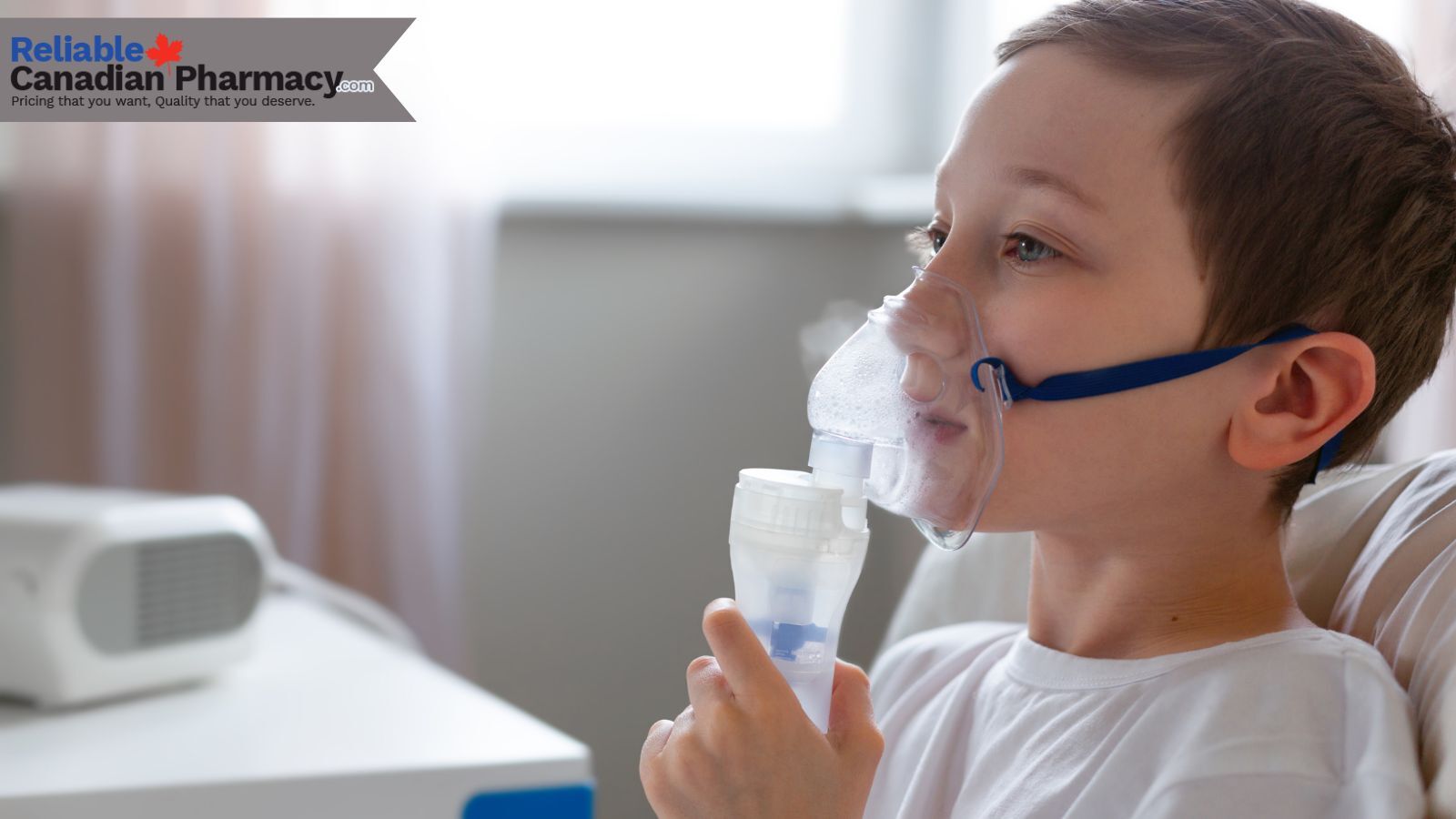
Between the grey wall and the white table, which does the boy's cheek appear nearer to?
the white table

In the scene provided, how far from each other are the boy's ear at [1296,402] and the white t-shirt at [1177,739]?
0.35 ft

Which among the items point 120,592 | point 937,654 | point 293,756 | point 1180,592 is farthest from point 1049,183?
point 120,592

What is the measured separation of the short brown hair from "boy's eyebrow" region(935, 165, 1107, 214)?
0.05m

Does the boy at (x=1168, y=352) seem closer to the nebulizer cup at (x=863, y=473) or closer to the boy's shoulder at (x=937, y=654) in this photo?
the nebulizer cup at (x=863, y=473)

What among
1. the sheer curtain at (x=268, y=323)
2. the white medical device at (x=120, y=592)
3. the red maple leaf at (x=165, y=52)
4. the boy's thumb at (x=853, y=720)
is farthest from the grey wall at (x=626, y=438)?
the boy's thumb at (x=853, y=720)

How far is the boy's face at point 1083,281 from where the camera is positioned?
0.77 m

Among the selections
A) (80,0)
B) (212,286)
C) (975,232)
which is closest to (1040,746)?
(975,232)

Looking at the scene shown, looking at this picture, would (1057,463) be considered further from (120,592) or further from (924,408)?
(120,592)

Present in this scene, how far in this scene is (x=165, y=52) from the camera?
1.87 meters

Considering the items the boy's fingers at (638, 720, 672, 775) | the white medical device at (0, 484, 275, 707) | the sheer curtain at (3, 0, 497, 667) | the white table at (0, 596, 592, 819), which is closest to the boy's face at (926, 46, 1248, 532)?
the boy's fingers at (638, 720, 672, 775)

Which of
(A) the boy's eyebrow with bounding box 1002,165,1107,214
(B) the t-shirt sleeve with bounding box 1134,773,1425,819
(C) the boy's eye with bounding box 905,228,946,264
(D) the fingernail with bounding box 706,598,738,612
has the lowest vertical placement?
(B) the t-shirt sleeve with bounding box 1134,773,1425,819

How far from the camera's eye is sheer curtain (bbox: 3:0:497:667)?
74.2 inches

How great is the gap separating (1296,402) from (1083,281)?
146 millimetres

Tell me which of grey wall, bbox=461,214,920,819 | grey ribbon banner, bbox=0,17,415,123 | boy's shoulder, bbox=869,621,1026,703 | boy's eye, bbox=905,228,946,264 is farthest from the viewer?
grey wall, bbox=461,214,920,819
